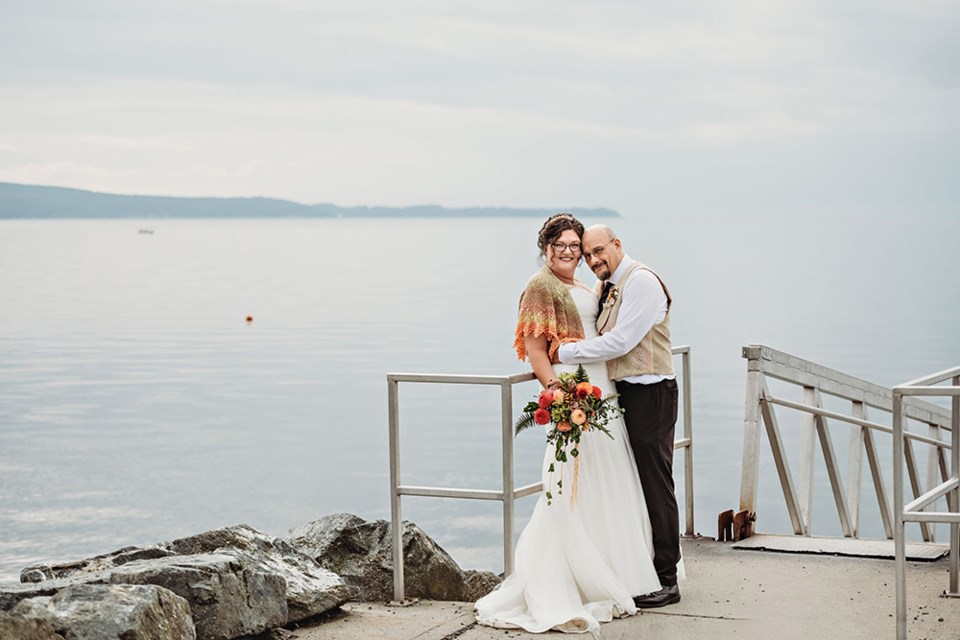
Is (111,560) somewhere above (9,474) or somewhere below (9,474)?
above

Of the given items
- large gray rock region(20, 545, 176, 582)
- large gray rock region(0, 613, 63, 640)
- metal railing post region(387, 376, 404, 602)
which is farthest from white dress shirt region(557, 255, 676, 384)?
large gray rock region(0, 613, 63, 640)

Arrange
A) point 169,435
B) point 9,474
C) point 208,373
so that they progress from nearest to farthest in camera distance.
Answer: point 9,474 → point 169,435 → point 208,373

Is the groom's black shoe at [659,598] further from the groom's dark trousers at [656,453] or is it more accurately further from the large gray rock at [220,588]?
the large gray rock at [220,588]

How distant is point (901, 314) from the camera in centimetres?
7175

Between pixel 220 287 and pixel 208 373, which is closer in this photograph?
pixel 208 373

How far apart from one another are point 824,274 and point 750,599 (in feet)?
388

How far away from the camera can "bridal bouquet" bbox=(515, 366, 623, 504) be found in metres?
6.06

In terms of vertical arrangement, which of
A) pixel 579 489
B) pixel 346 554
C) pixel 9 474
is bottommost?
pixel 9 474

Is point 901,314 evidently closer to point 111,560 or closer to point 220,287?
point 220,287

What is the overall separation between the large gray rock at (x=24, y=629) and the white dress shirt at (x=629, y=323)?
8.34 ft

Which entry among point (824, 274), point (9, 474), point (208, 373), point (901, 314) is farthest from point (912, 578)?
point (824, 274)

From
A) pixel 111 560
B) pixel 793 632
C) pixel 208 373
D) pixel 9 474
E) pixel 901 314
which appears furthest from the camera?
pixel 901 314

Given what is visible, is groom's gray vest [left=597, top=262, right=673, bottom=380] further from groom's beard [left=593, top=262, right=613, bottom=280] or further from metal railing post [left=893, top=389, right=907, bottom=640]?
metal railing post [left=893, top=389, right=907, bottom=640]

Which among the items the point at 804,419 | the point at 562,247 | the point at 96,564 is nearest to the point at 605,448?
the point at 562,247
